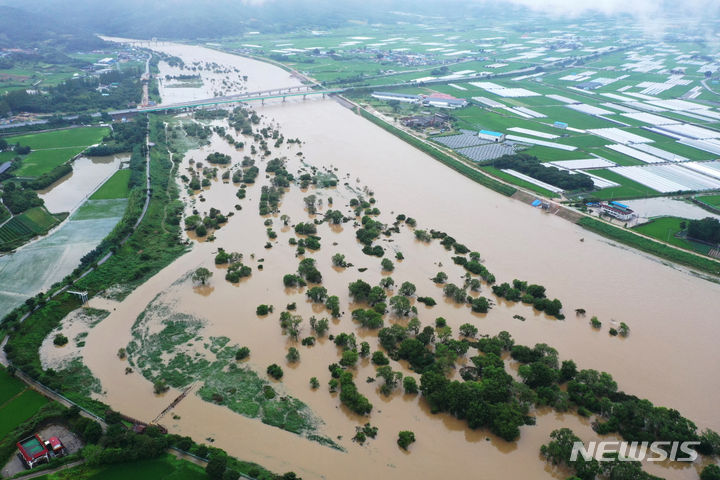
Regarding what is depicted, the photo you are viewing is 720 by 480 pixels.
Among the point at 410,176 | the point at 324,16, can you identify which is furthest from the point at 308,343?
the point at 324,16

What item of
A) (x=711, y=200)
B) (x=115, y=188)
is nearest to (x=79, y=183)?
(x=115, y=188)

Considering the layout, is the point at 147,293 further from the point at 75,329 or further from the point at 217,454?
the point at 217,454

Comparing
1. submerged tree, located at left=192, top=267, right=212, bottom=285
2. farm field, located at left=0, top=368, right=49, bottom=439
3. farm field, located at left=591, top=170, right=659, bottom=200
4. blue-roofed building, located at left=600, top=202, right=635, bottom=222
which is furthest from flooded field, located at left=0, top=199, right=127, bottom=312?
Result: farm field, located at left=591, top=170, right=659, bottom=200

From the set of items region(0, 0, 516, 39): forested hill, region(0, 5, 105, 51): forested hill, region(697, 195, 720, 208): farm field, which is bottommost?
region(697, 195, 720, 208): farm field

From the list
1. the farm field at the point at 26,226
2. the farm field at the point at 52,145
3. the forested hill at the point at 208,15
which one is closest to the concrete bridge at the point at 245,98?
the farm field at the point at 52,145

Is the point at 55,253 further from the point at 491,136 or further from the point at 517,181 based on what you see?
the point at 491,136

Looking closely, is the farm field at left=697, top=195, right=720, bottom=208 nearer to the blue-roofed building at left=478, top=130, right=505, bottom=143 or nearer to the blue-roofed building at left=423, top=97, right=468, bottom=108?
the blue-roofed building at left=478, top=130, right=505, bottom=143

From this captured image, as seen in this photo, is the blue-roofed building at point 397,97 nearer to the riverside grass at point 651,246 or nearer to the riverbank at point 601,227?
the riverbank at point 601,227
